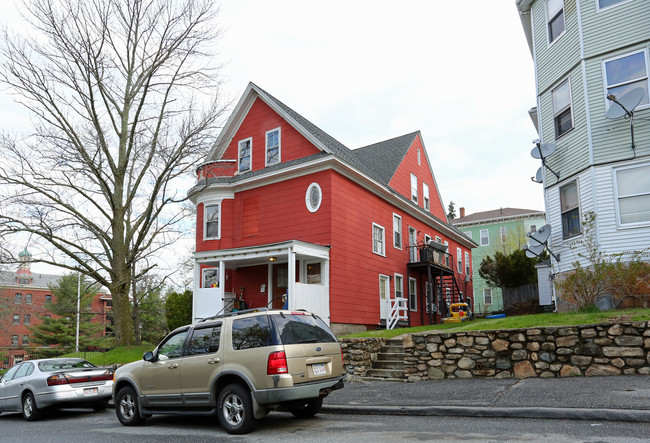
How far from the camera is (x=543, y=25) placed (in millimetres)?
16516

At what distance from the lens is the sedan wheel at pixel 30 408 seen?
1102cm

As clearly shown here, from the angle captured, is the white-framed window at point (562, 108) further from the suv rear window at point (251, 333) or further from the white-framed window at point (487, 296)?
the white-framed window at point (487, 296)

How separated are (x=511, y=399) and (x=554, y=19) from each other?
13.0 meters

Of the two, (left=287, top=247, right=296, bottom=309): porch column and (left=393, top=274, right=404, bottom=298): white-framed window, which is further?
(left=393, top=274, right=404, bottom=298): white-framed window

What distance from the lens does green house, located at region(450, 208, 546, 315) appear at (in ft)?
150

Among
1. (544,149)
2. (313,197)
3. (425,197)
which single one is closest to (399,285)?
(313,197)

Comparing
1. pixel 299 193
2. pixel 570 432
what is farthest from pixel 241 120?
pixel 570 432

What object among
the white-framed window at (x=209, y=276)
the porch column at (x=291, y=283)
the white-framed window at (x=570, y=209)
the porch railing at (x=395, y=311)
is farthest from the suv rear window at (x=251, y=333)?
the porch railing at (x=395, y=311)

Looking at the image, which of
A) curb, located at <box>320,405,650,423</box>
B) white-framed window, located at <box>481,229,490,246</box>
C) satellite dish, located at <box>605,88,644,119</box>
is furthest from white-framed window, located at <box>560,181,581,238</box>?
white-framed window, located at <box>481,229,490,246</box>

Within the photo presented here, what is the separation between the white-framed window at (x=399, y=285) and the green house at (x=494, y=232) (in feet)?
78.0

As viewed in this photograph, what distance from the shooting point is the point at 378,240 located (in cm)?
2119

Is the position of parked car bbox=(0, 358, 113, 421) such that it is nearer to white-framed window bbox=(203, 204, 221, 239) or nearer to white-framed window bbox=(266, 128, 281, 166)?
white-framed window bbox=(203, 204, 221, 239)

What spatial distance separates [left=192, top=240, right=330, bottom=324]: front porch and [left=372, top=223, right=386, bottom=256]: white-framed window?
3241 millimetres

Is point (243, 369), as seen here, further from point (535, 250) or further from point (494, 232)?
point (494, 232)
